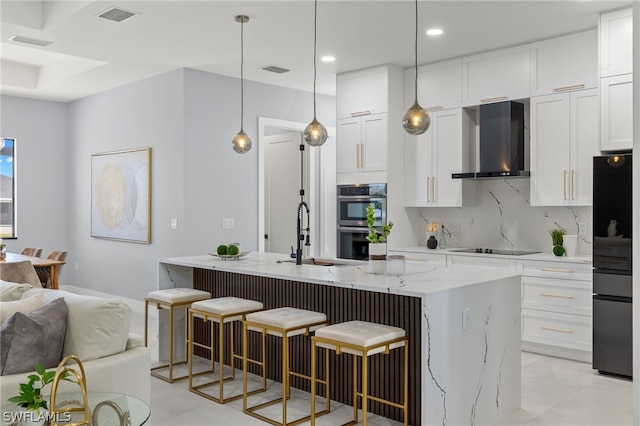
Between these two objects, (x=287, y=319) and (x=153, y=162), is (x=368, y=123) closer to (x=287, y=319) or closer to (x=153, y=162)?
(x=153, y=162)

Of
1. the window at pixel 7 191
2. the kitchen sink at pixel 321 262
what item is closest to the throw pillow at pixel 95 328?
the kitchen sink at pixel 321 262

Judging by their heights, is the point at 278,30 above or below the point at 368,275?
above

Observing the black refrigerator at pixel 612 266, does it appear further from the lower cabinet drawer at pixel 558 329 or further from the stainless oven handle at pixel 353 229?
the stainless oven handle at pixel 353 229

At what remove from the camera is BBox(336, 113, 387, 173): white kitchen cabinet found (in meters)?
6.12

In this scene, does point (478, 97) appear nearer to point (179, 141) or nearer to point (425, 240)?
point (425, 240)

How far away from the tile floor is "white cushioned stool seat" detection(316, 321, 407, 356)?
2.12 feet

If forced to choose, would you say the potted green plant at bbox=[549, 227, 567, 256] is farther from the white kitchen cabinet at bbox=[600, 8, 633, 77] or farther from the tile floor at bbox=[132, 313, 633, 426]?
the white kitchen cabinet at bbox=[600, 8, 633, 77]

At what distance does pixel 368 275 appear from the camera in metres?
3.63

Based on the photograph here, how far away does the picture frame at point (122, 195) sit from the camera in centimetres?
681

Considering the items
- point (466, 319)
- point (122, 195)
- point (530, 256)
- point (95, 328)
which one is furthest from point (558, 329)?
point (122, 195)

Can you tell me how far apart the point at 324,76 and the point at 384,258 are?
11.5 feet

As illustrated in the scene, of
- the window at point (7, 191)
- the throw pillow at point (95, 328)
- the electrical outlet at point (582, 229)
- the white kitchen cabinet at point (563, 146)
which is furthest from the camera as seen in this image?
the window at point (7, 191)

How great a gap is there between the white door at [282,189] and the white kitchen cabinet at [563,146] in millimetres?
3331

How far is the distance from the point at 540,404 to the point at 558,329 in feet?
4.09
